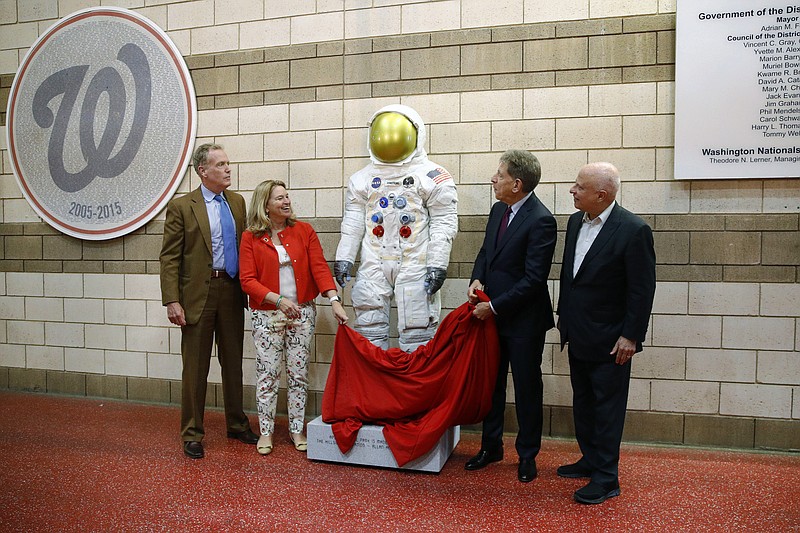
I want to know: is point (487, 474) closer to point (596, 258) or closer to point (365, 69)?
point (596, 258)

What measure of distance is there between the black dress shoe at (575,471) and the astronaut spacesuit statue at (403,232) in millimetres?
917

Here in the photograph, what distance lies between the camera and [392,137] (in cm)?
326

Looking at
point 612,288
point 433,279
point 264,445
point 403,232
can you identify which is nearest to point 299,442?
point 264,445

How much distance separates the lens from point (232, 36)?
13.8 ft

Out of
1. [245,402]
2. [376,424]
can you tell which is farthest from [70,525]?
[245,402]

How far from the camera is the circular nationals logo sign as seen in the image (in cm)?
434

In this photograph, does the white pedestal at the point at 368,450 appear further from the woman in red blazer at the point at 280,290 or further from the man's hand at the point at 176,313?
the man's hand at the point at 176,313

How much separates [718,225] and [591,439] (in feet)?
4.61

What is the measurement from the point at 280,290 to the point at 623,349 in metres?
1.73

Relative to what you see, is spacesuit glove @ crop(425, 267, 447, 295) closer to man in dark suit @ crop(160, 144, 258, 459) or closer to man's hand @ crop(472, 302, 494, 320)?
man's hand @ crop(472, 302, 494, 320)

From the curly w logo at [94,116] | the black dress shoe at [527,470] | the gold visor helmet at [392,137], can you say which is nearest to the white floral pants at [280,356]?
the gold visor helmet at [392,137]

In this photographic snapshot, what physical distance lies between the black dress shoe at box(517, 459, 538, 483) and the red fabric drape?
29 cm

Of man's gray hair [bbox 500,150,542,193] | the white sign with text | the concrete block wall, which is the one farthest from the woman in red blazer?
the white sign with text

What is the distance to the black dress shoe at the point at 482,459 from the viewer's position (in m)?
3.12
